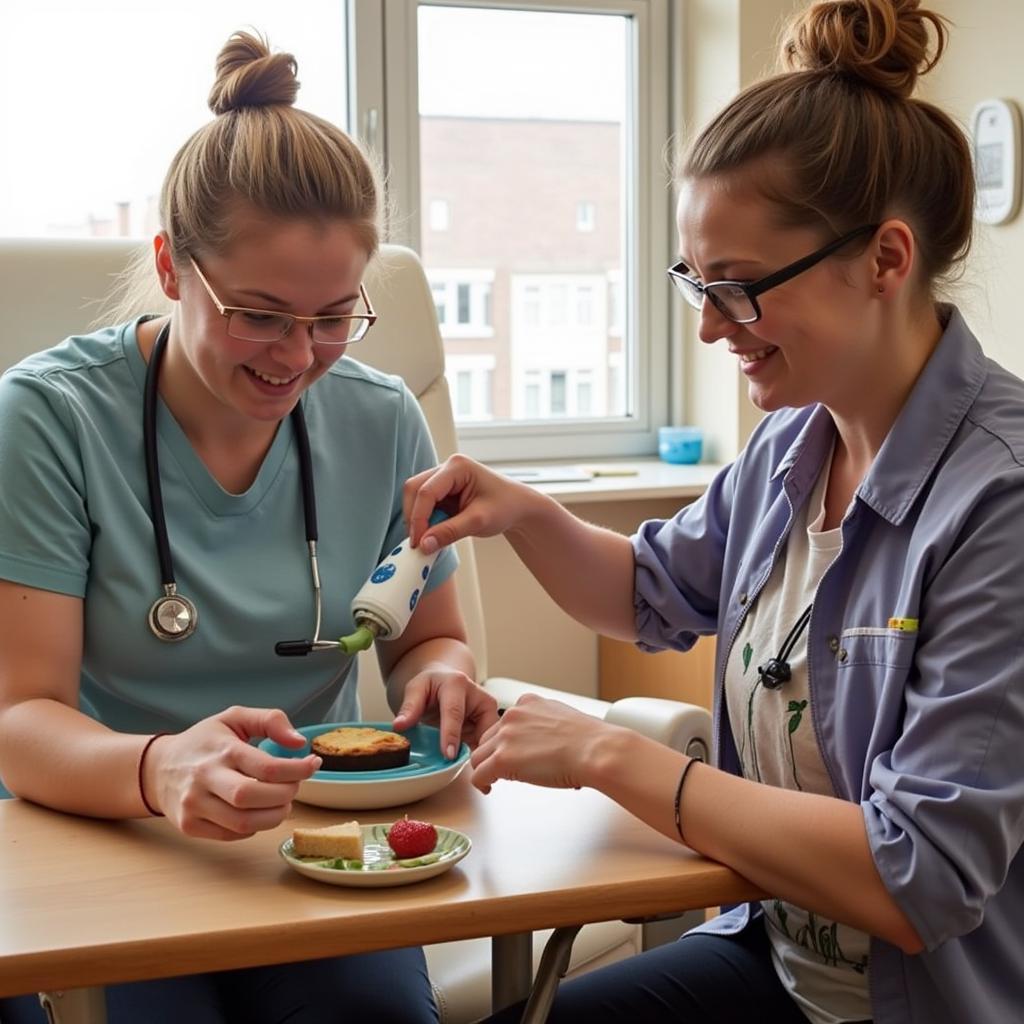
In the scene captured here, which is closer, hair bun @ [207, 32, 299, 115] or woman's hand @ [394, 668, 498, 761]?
woman's hand @ [394, 668, 498, 761]

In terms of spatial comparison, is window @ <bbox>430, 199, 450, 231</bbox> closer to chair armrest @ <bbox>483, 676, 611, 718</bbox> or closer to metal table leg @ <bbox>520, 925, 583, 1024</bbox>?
chair armrest @ <bbox>483, 676, 611, 718</bbox>

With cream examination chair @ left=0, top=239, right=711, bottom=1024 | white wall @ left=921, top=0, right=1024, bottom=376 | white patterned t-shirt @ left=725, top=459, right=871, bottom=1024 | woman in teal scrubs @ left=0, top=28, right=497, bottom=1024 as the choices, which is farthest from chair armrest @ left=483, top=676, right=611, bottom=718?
white wall @ left=921, top=0, right=1024, bottom=376

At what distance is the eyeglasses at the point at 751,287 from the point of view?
1.31m

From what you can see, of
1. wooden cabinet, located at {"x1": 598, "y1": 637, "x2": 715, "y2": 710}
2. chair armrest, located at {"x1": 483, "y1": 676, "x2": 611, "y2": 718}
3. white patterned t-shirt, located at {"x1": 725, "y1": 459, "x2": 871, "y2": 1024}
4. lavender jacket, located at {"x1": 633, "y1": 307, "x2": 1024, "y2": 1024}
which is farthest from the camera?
wooden cabinet, located at {"x1": 598, "y1": 637, "x2": 715, "y2": 710}

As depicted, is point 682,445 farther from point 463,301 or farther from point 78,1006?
point 78,1006

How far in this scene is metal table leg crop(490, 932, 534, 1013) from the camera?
1.43 meters

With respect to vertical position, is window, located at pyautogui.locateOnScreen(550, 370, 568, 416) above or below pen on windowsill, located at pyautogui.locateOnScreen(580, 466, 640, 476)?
above

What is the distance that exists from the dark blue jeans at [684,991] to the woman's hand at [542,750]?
27 cm

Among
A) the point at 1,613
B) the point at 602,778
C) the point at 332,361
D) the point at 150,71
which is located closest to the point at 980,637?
the point at 602,778

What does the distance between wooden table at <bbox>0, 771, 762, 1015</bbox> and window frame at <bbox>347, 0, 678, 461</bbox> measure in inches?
77.0

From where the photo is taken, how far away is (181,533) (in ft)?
5.08

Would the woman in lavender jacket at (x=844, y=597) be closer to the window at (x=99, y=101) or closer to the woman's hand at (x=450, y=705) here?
the woman's hand at (x=450, y=705)

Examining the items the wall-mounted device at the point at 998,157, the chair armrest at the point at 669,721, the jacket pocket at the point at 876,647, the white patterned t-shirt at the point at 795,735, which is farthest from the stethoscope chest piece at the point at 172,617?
the wall-mounted device at the point at 998,157

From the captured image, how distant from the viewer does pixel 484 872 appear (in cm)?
116
